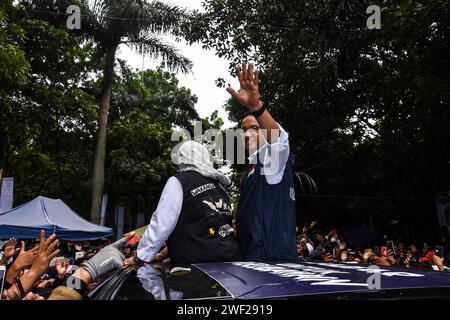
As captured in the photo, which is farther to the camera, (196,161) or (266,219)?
(196,161)

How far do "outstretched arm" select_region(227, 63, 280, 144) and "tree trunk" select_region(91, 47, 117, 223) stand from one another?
12437 mm

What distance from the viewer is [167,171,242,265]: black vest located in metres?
2.29

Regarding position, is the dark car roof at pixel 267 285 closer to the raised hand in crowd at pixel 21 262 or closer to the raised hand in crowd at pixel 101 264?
the raised hand in crowd at pixel 101 264

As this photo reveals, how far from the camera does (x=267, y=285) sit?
133 centimetres

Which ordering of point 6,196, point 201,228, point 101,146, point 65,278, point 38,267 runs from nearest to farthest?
point 65,278 < point 38,267 < point 201,228 < point 6,196 < point 101,146

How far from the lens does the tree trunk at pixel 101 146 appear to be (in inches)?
553

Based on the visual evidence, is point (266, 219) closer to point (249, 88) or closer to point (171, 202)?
point (171, 202)

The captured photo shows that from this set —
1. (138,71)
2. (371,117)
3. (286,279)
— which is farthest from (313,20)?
(138,71)

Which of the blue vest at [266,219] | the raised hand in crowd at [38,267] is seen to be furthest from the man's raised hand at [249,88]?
the raised hand in crowd at [38,267]

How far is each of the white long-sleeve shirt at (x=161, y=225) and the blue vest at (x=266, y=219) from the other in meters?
0.41

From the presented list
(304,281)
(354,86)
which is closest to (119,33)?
(354,86)

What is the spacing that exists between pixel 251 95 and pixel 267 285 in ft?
4.22

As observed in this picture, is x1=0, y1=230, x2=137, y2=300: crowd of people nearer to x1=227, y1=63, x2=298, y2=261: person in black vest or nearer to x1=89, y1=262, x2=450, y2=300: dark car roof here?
x1=89, y1=262, x2=450, y2=300: dark car roof

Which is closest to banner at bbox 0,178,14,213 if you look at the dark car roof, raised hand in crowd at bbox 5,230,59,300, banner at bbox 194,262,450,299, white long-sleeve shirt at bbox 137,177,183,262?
raised hand in crowd at bbox 5,230,59,300
